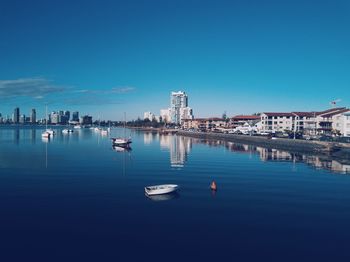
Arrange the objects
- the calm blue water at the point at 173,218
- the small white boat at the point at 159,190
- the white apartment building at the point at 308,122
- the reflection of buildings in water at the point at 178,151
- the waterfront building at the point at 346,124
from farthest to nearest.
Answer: the white apartment building at the point at 308,122, the waterfront building at the point at 346,124, the reflection of buildings in water at the point at 178,151, the small white boat at the point at 159,190, the calm blue water at the point at 173,218

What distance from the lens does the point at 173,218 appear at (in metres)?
16.2

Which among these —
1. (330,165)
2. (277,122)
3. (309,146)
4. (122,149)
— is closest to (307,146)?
(309,146)

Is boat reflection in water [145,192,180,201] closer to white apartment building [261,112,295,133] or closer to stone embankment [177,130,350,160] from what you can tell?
stone embankment [177,130,350,160]

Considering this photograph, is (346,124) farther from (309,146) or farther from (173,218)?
(173,218)

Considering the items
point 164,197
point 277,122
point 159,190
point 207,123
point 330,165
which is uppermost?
point 277,122

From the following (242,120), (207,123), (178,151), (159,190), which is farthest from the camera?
(207,123)

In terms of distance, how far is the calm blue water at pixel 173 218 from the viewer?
486 inches

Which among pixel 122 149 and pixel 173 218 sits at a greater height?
pixel 122 149

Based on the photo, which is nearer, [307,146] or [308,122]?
[307,146]

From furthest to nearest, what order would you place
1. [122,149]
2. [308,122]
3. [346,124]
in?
[308,122] → [346,124] → [122,149]

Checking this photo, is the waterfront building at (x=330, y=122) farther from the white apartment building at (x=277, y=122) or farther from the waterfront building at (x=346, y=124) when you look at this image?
the white apartment building at (x=277, y=122)

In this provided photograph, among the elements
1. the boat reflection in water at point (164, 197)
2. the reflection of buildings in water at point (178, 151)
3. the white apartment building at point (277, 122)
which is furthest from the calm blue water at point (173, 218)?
the white apartment building at point (277, 122)

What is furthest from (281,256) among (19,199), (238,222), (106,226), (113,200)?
(19,199)

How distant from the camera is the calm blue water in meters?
12.4
